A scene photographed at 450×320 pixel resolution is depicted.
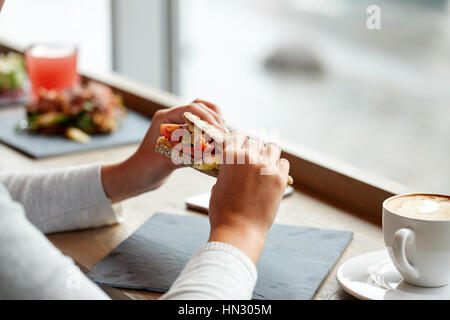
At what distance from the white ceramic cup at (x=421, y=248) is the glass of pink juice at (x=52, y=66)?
130cm

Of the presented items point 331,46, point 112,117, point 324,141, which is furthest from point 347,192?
point 331,46

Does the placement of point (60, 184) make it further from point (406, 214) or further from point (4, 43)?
point (4, 43)

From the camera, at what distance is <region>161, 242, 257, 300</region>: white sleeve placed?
698 mm

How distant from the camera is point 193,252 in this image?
979 millimetres

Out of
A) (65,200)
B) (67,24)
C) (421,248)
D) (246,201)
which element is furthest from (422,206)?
(67,24)

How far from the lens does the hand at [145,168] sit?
105 cm

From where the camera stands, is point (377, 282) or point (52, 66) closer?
point (377, 282)

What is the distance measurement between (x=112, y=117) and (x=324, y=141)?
2.43 metres

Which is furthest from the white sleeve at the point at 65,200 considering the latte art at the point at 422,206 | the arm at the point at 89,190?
the latte art at the point at 422,206

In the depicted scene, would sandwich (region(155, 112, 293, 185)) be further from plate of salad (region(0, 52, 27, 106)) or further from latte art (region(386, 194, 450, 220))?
plate of salad (region(0, 52, 27, 106))

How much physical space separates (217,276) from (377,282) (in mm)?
237

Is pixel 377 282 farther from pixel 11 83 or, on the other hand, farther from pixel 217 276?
pixel 11 83

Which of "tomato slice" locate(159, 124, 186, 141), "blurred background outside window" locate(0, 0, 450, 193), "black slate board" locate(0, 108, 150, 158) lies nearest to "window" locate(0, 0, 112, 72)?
"blurred background outside window" locate(0, 0, 450, 193)

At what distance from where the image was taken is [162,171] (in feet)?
3.52
